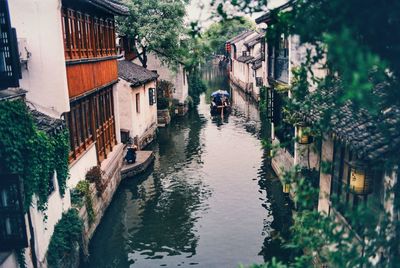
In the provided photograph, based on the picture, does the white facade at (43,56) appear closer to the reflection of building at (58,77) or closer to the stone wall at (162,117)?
the reflection of building at (58,77)

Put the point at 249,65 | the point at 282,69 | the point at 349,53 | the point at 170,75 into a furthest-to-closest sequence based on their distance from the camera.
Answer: the point at 249,65, the point at 170,75, the point at 282,69, the point at 349,53

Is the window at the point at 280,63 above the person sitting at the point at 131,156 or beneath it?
above

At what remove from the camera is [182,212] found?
56.2 feet

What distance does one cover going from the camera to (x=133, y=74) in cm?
2864

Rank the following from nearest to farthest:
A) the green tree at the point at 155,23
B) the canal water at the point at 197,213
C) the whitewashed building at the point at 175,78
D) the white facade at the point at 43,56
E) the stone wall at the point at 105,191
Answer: the white facade at the point at 43,56 → the canal water at the point at 197,213 → the stone wall at the point at 105,191 → the green tree at the point at 155,23 → the whitewashed building at the point at 175,78

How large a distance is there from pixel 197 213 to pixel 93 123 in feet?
19.7

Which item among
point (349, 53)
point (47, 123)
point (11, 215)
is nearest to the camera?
point (349, 53)

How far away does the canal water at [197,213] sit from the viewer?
1377cm

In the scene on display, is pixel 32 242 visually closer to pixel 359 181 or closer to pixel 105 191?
pixel 105 191

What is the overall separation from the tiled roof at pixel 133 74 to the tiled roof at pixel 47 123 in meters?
14.5

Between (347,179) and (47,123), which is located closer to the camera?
(347,179)

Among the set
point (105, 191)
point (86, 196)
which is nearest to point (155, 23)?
point (105, 191)

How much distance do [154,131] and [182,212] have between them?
46.7ft

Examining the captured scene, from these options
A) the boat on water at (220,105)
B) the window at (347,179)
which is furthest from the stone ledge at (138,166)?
the boat on water at (220,105)
